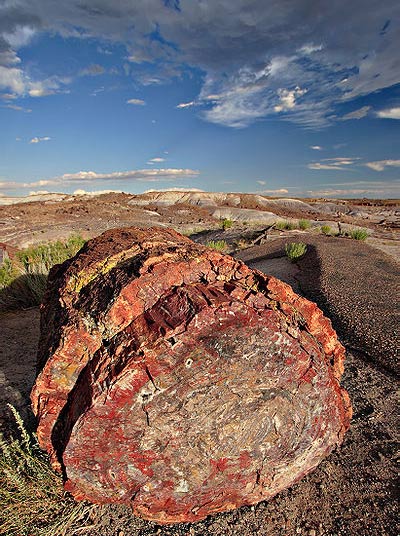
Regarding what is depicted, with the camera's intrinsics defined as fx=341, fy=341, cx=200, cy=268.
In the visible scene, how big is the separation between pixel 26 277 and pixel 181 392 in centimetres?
681

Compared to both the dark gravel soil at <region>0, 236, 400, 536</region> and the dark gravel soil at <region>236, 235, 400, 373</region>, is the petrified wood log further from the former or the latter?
the dark gravel soil at <region>236, 235, 400, 373</region>

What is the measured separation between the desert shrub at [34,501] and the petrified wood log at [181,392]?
14cm

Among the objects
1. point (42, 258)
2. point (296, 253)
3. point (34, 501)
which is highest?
point (42, 258)

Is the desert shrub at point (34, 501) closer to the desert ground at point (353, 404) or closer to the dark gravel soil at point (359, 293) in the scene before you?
the desert ground at point (353, 404)

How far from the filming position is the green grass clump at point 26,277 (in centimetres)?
711

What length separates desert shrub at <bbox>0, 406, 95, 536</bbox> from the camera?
2154 mm

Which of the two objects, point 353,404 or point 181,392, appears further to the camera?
point 353,404

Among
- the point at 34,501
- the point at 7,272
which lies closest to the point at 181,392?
the point at 34,501

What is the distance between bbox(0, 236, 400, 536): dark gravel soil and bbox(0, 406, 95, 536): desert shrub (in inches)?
4.4

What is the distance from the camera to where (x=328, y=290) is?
22.5 ft

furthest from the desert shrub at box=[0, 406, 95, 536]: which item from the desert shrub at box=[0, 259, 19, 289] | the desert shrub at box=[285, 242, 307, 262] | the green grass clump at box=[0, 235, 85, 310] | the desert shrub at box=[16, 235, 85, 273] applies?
the desert shrub at box=[285, 242, 307, 262]

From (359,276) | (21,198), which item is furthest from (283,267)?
(21,198)

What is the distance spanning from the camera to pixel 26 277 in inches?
302

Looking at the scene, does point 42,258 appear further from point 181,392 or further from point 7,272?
point 181,392
